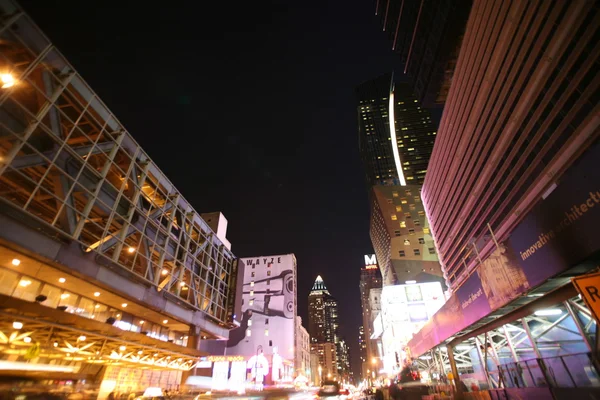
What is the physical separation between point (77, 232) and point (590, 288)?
23.4m

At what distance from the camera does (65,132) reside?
2127 centimetres

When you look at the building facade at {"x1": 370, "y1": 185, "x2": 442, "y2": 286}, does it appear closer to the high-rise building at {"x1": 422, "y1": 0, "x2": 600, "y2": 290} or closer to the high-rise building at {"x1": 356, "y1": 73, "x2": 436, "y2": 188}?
the high-rise building at {"x1": 422, "y1": 0, "x2": 600, "y2": 290}

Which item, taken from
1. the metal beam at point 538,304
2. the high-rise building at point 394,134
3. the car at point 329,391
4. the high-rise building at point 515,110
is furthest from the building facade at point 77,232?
the high-rise building at point 394,134

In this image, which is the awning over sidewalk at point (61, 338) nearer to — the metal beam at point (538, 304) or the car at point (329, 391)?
the car at point (329, 391)

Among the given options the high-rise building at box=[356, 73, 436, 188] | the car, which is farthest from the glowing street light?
the high-rise building at box=[356, 73, 436, 188]

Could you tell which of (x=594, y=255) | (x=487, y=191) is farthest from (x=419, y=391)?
(x=487, y=191)

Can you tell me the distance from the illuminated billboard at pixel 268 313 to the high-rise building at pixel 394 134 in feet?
242

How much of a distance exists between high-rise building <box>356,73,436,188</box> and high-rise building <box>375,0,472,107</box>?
42553mm

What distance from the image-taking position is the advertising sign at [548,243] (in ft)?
20.5

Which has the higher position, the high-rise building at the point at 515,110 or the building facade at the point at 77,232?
the high-rise building at the point at 515,110

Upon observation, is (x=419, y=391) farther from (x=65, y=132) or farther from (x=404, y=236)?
(x=404, y=236)

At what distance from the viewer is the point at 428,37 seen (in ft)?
275

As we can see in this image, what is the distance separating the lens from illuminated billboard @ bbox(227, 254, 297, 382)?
256 feet

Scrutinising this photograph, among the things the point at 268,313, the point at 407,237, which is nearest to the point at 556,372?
the point at 268,313
